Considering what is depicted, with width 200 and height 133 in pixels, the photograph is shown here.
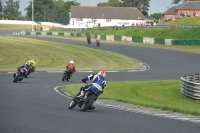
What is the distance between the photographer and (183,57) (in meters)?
54.1

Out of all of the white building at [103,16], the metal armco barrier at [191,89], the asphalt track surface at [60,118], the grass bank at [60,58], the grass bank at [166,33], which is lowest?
the grass bank at [60,58]

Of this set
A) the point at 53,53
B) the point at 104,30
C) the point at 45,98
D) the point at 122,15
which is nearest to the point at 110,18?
the point at 122,15

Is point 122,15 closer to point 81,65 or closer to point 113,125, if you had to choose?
point 81,65

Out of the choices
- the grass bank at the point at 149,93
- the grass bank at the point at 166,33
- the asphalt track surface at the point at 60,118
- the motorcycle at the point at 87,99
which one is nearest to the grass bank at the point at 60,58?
the grass bank at the point at 149,93

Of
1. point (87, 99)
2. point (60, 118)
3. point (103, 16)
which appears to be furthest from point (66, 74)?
point (103, 16)

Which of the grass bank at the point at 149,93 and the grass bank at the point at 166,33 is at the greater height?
the grass bank at the point at 166,33

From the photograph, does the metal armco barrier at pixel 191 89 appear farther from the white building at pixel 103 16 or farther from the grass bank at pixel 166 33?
the white building at pixel 103 16

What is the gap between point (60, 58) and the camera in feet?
171

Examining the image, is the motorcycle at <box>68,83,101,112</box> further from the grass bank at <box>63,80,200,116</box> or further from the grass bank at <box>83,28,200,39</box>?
the grass bank at <box>83,28,200,39</box>

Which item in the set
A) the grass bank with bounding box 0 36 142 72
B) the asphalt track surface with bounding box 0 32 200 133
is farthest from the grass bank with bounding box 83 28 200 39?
the asphalt track surface with bounding box 0 32 200 133

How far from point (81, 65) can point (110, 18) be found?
121 m

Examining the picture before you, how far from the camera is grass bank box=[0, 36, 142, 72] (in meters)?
44.5

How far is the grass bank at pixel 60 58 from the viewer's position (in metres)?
44.5

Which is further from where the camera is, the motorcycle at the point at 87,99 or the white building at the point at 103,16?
the white building at the point at 103,16
